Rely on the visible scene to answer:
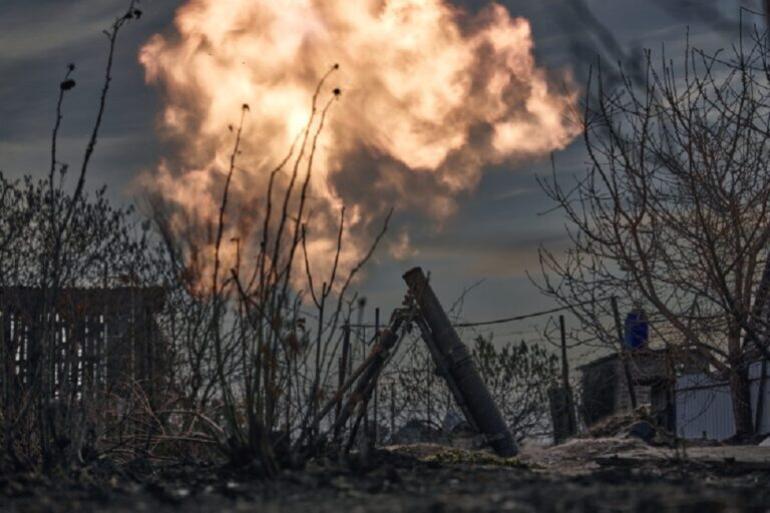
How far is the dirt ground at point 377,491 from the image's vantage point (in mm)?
3936

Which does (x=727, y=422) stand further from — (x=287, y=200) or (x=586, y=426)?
(x=287, y=200)

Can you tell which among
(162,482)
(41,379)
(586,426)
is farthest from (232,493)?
(586,426)

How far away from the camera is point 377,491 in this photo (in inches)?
183

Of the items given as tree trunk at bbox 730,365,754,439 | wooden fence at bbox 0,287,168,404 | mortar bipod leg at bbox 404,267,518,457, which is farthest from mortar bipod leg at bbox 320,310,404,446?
tree trunk at bbox 730,365,754,439

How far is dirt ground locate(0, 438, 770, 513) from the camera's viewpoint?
155 inches

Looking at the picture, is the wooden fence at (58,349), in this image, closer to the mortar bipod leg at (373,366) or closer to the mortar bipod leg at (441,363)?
the mortar bipod leg at (373,366)

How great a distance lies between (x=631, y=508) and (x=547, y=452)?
660cm

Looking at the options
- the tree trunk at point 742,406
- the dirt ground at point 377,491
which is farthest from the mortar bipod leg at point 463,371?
the tree trunk at point 742,406

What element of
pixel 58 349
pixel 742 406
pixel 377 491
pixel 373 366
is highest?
pixel 58 349

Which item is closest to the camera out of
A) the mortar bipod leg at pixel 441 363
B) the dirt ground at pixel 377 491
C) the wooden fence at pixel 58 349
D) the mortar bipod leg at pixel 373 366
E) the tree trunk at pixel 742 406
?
the dirt ground at pixel 377 491

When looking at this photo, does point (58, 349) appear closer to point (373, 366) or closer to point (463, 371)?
point (373, 366)

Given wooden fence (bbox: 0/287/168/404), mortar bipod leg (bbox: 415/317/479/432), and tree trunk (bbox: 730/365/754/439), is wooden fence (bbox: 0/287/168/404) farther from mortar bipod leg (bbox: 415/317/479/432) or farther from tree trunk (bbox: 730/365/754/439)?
tree trunk (bbox: 730/365/754/439)

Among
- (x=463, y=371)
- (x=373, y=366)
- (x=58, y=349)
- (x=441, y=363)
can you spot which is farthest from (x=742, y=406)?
(x=58, y=349)

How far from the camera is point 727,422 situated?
840 inches
